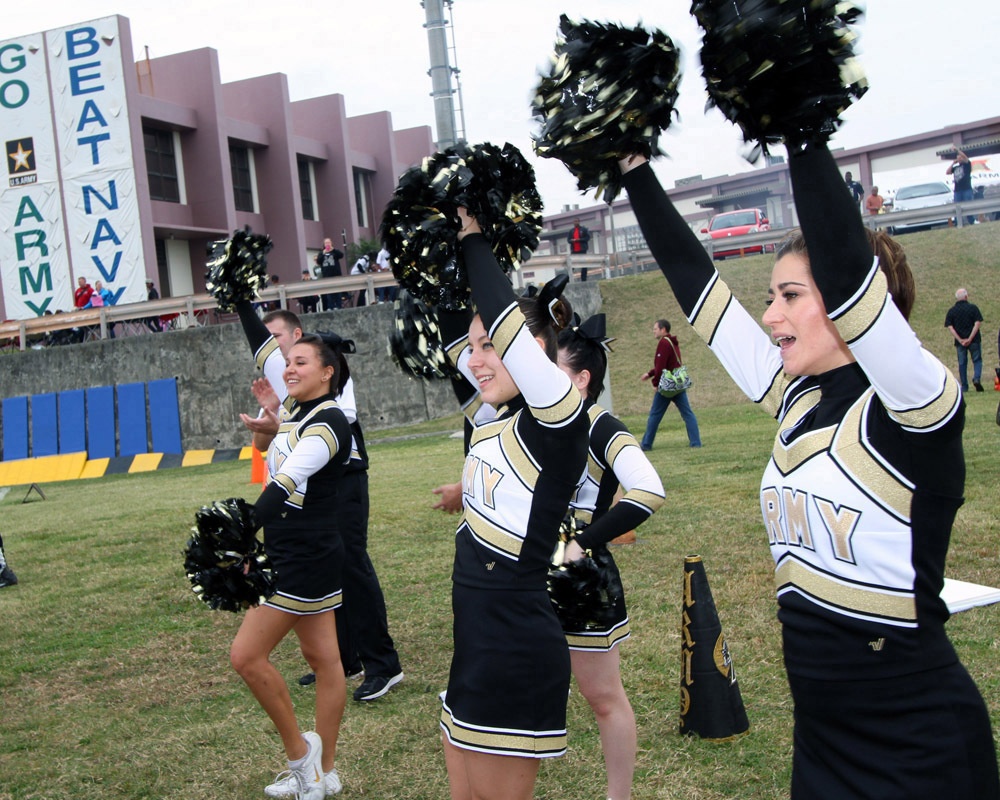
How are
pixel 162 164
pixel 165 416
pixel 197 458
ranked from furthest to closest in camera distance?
pixel 162 164, pixel 165 416, pixel 197 458

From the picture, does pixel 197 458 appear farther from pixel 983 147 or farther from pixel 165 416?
pixel 983 147

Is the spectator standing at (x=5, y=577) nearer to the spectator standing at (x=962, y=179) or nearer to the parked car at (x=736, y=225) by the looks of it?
the parked car at (x=736, y=225)

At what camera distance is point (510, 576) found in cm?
262

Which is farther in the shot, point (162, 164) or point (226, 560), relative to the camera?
point (162, 164)

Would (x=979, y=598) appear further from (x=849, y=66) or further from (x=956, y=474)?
(x=849, y=66)

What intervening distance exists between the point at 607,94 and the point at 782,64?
0.44 m

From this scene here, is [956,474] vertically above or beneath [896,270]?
beneath

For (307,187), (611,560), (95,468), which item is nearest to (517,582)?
(611,560)

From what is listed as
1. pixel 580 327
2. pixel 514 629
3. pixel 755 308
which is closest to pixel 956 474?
pixel 514 629

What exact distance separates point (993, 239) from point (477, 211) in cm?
2450

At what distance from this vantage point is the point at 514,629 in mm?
2590

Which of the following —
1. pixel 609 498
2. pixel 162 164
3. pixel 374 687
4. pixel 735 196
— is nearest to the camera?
pixel 609 498

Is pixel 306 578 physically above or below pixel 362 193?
below

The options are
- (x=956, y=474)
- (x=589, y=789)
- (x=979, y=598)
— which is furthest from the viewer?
(x=979, y=598)
